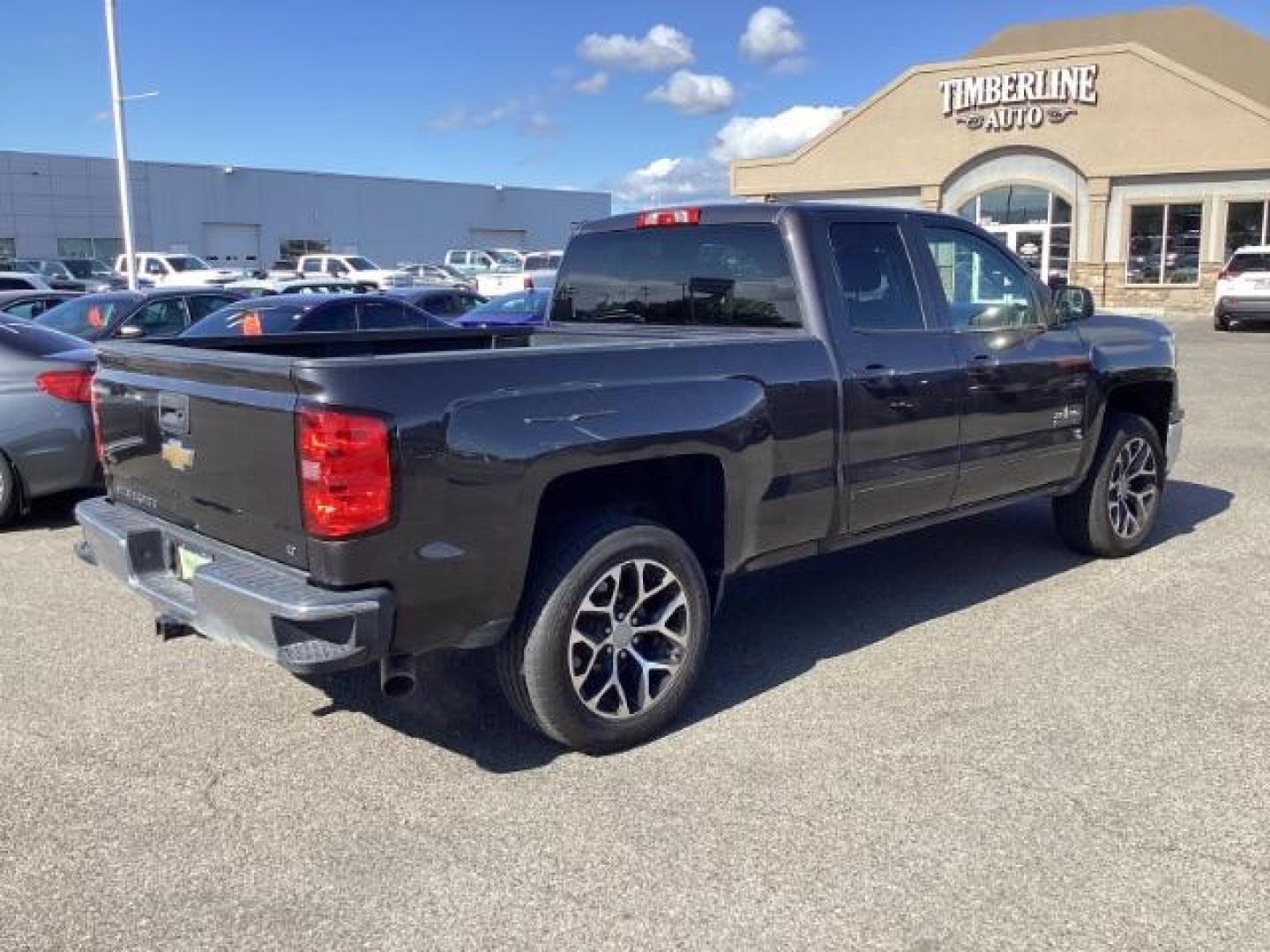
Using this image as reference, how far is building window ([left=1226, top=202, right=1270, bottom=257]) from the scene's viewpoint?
31.5m

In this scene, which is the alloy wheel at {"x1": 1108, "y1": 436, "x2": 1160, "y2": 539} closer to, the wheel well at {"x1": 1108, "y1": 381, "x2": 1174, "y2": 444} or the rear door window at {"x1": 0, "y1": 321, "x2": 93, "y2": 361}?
the wheel well at {"x1": 1108, "y1": 381, "x2": 1174, "y2": 444}

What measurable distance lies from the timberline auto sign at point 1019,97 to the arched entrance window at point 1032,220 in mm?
2070

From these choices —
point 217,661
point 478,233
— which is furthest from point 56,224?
point 217,661

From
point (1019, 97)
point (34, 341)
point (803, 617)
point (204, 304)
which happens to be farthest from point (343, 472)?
point (1019, 97)

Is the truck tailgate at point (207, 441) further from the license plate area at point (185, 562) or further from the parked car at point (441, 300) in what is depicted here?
the parked car at point (441, 300)

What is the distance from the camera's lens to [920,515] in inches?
204

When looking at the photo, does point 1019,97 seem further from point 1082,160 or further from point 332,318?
point 332,318

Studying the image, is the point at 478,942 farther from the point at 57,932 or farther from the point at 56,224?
the point at 56,224

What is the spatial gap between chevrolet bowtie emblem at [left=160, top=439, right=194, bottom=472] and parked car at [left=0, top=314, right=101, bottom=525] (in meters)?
3.83

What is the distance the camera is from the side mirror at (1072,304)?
5969 mm

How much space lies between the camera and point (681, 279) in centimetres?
520

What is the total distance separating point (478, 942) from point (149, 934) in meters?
0.87

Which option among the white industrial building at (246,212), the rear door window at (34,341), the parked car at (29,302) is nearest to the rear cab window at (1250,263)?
the parked car at (29,302)

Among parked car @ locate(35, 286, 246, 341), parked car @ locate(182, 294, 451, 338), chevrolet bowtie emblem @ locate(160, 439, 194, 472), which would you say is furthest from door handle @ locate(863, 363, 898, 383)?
parked car @ locate(35, 286, 246, 341)
